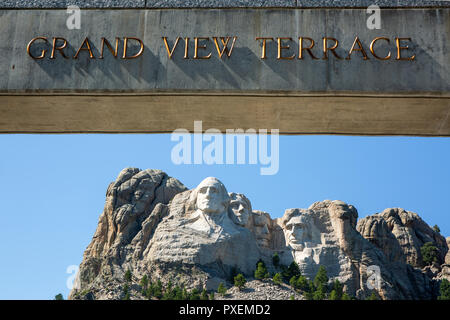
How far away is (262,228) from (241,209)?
4.44 m

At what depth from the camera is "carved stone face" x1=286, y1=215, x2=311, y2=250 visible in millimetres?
63031

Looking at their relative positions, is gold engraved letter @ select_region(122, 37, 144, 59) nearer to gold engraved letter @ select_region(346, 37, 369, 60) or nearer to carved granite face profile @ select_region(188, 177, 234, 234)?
gold engraved letter @ select_region(346, 37, 369, 60)

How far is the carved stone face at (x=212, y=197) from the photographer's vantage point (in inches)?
2266

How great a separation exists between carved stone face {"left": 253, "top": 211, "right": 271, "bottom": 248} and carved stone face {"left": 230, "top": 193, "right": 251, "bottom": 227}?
222 cm

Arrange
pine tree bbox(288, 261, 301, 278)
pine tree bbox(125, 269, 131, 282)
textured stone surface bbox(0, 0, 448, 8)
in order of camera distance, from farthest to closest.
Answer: pine tree bbox(288, 261, 301, 278) < pine tree bbox(125, 269, 131, 282) < textured stone surface bbox(0, 0, 448, 8)

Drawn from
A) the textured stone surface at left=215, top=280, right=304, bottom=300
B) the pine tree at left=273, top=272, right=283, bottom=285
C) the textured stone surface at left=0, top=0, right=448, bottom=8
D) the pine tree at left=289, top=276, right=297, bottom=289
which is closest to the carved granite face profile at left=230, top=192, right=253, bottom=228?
the pine tree at left=273, top=272, right=283, bottom=285

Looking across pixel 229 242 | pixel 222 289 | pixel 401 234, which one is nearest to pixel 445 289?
pixel 401 234

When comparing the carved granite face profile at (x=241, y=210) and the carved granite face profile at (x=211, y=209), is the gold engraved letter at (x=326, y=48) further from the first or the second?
the carved granite face profile at (x=241, y=210)

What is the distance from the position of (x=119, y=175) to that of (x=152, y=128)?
63510 millimetres

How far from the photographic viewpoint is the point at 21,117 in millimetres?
6633

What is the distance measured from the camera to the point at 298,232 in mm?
63031

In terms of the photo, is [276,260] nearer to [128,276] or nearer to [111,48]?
[128,276]

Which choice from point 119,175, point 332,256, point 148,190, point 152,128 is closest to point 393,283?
point 332,256

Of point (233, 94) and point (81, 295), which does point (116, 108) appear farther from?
point (81, 295)
